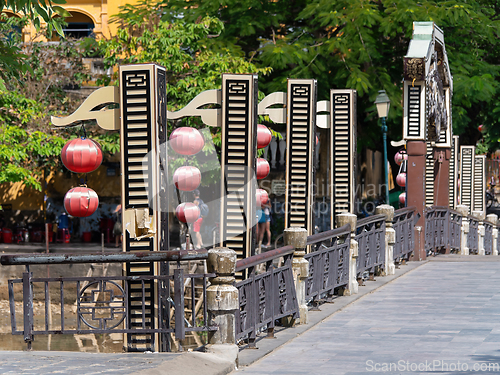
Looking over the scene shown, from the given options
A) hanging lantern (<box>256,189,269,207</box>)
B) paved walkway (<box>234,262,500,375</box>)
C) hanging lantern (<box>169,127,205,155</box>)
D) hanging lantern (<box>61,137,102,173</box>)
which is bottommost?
paved walkway (<box>234,262,500,375</box>)

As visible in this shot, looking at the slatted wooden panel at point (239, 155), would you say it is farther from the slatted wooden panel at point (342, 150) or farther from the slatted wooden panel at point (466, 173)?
the slatted wooden panel at point (466, 173)

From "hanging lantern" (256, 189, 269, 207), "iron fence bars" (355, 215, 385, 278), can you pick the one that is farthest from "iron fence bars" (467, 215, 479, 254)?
"hanging lantern" (256, 189, 269, 207)

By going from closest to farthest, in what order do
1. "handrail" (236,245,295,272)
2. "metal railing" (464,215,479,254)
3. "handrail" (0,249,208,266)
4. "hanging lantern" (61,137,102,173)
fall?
"handrail" (0,249,208,266), "handrail" (236,245,295,272), "hanging lantern" (61,137,102,173), "metal railing" (464,215,479,254)

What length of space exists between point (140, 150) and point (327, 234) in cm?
320

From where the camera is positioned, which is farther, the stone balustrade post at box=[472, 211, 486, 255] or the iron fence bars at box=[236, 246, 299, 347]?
the stone balustrade post at box=[472, 211, 486, 255]

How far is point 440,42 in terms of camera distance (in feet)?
63.5

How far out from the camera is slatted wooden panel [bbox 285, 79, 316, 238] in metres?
14.0

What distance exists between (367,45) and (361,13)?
99cm

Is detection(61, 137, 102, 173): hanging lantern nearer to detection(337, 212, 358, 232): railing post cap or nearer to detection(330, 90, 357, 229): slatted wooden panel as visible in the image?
detection(337, 212, 358, 232): railing post cap

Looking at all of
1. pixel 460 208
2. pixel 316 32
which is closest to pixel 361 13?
pixel 316 32

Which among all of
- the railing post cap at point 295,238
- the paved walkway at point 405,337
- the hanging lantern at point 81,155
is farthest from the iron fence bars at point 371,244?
the hanging lantern at point 81,155

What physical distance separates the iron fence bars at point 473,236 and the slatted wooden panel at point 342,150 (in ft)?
29.4

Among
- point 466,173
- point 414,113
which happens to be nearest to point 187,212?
point 414,113

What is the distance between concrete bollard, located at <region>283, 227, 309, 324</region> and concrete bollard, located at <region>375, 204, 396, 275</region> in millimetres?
5226
